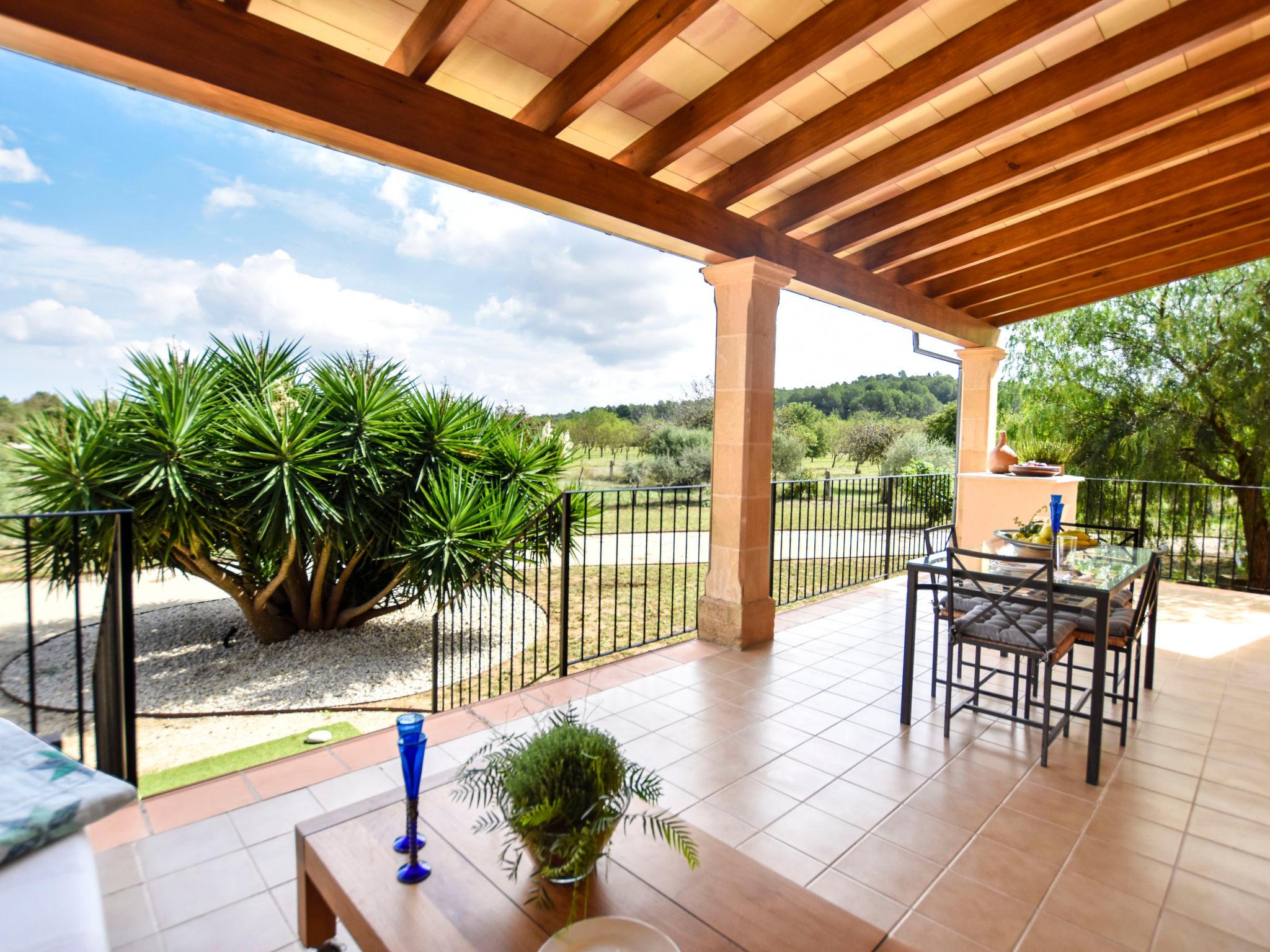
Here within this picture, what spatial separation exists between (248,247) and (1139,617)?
24.8 meters

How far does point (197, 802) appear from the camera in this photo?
207cm

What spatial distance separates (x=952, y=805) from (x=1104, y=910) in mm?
509

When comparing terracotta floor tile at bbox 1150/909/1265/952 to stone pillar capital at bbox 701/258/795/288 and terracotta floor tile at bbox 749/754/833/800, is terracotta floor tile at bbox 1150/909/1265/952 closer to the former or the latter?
terracotta floor tile at bbox 749/754/833/800

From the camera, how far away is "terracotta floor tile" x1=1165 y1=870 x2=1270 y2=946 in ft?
5.32

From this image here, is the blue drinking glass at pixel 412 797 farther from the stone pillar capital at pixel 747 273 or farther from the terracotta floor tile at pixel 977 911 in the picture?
the stone pillar capital at pixel 747 273

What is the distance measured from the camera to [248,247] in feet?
69.8

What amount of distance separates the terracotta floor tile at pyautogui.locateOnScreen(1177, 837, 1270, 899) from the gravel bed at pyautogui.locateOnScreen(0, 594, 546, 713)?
11.1 ft

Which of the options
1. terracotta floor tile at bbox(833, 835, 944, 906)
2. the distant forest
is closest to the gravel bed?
terracotta floor tile at bbox(833, 835, 944, 906)

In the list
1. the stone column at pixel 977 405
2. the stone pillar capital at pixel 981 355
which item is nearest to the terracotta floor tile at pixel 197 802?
the stone column at pixel 977 405

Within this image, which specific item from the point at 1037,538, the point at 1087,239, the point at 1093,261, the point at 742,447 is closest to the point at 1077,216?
the point at 1087,239

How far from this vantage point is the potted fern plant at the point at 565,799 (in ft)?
3.51

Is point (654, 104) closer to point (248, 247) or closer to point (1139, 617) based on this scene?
point (1139, 617)

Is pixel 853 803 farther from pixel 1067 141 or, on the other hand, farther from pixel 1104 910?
pixel 1067 141

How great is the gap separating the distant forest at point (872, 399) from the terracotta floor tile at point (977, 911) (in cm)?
1579
